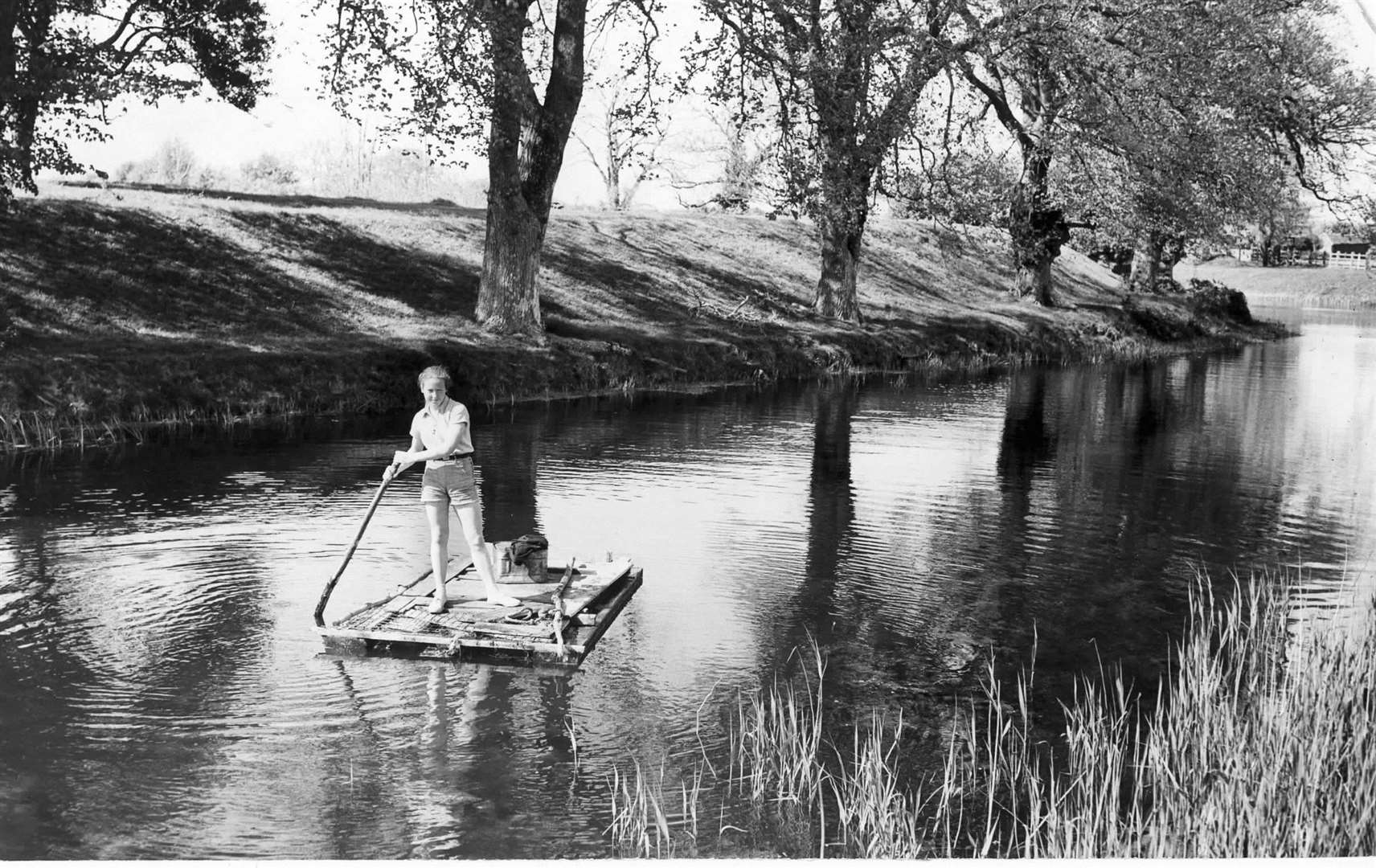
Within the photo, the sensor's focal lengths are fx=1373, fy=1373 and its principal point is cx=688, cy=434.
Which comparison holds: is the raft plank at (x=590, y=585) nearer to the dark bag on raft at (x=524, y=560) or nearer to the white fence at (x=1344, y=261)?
the dark bag on raft at (x=524, y=560)

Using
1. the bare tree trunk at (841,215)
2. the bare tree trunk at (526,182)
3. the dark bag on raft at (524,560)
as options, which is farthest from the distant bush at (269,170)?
the dark bag on raft at (524,560)

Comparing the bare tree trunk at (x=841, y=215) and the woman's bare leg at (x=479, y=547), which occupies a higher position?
the bare tree trunk at (x=841, y=215)

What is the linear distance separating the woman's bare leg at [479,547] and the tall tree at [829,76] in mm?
17137

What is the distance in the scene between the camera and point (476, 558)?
12297 millimetres

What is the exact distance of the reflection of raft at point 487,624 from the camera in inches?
453

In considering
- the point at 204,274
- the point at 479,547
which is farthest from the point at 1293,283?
the point at 479,547

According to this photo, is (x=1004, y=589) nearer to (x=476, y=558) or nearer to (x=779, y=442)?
(x=476, y=558)

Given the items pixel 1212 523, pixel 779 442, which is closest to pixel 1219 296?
pixel 779 442

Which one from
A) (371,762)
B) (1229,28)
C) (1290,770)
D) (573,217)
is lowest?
(371,762)

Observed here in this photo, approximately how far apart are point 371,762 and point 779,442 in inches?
658

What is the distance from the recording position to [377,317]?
32500 mm

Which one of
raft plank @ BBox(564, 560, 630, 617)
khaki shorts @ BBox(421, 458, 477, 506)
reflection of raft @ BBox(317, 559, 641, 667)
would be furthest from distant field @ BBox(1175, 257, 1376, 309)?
khaki shorts @ BBox(421, 458, 477, 506)

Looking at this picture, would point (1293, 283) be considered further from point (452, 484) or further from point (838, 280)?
point (452, 484)

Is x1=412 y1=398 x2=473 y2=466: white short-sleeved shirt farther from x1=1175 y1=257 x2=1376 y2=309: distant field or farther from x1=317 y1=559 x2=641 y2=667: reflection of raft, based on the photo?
x1=1175 y1=257 x2=1376 y2=309: distant field
